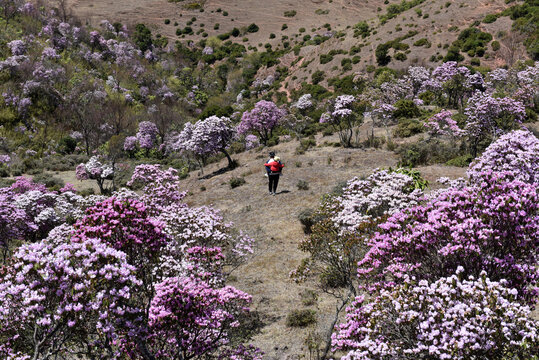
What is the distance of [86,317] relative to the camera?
14.4ft

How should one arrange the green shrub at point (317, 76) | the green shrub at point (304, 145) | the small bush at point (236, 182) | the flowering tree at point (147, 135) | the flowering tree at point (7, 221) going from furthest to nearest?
the green shrub at point (317, 76) < the flowering tree at point (147, 135) < the green shrub at point (304, 145) < the small bush at point (236, 182) < the flowering tree at point (7, 221)

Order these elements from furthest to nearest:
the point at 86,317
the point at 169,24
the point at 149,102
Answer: the point at 169,24 < the point at 149,102 < the point at 86,317

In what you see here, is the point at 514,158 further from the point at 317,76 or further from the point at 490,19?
the point at 490,19

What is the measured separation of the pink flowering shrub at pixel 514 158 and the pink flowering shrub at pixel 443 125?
1397cm

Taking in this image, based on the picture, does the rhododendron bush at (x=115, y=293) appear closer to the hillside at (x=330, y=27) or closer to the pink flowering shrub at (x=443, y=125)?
the pink flowering shrub at (x=443, y=125)

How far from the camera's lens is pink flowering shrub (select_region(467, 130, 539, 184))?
748 cm

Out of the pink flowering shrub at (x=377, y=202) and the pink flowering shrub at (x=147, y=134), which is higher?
the pink flowering shrub at (x=377, y=202)

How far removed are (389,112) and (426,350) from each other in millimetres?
26104

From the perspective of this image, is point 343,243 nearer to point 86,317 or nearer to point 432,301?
point 432,301

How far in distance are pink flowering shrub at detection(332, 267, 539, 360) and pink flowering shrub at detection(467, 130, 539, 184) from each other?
413cm

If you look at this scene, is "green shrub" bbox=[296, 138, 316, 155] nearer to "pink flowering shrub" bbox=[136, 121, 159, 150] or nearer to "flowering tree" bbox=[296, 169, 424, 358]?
"flowering tree" bbox=[296, 169, 424, 358]

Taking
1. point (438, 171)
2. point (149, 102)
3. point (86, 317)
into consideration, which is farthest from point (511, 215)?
point (149, 102)

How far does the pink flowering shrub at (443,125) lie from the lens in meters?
21.5

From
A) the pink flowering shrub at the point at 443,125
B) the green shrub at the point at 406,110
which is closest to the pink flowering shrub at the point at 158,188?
the pink flowering shrub at the point at 443,125
